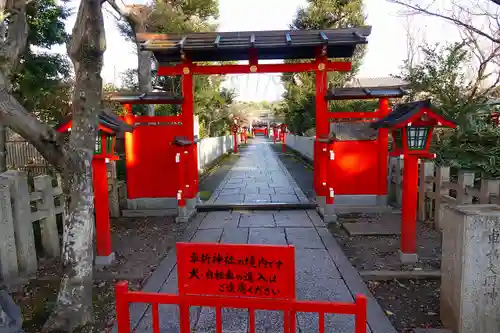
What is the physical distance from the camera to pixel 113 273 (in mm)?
4707

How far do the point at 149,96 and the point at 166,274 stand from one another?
440 cm

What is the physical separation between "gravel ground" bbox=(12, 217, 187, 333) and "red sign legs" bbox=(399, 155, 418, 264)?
3628 mm

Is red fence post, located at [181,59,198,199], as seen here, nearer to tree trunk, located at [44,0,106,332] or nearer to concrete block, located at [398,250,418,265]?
tree trunk, located at [44,0,106,332]

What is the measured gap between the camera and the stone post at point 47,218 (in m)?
5.10

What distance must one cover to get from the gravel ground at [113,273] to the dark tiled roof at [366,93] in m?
4.33

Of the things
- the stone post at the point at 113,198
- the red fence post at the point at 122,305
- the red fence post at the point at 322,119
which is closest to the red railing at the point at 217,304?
the red fence post at the point at 122,305

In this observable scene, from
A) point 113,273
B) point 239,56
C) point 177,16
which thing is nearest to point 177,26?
point 177,16

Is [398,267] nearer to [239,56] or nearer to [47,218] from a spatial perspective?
[47,218]

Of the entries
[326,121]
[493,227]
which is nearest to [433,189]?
[326,121]

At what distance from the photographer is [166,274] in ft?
15.3

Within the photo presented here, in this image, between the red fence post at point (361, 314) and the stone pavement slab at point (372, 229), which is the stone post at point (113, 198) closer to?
the stone pavement slab at point (372, 229)

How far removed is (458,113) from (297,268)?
5948 millimetres

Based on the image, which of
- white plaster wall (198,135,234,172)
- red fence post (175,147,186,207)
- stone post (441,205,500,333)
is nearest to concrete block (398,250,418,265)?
stone post (441,205,500,333)

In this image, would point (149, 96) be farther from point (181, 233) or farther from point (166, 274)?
point (166, 274)
